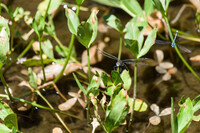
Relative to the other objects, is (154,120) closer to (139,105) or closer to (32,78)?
(139,105)

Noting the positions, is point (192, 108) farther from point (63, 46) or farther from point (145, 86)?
point (63, 46)

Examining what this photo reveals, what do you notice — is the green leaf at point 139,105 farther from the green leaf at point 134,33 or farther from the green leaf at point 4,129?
the green leaf at point 4,129

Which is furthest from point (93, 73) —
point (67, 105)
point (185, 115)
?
point (185, 115)

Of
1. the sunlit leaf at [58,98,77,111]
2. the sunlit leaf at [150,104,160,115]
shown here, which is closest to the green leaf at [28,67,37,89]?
the sunlit leaf at [58,98,77,111]

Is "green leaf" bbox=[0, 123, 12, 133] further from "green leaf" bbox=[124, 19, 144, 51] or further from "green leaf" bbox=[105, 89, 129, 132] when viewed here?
"green leaf" bbox=[124, 19, 144, 51]

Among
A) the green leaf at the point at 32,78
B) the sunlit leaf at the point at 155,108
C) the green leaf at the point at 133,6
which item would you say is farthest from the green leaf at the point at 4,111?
the green leaf at the point at 133,6

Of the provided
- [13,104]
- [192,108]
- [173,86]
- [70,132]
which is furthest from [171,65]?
[13,104]

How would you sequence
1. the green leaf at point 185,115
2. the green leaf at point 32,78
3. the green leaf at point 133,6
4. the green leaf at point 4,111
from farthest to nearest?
the green leaf at point 133,6
the green leaf at point 32,78
the green leaf at point 4,111
the green leaf at point 185,115
